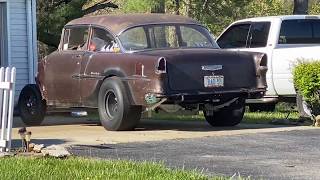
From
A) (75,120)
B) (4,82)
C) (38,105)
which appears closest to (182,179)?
(4,82)

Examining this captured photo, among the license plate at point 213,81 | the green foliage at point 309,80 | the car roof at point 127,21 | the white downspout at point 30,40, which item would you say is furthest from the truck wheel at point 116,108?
the white downspout at point 30,40

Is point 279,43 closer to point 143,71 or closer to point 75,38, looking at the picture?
point 75,38

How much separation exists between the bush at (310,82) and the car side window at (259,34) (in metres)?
2.54

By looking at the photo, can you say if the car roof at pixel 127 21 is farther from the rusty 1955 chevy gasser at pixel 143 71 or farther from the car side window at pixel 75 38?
the car side window at pixel 75 38

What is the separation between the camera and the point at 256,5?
36.7m

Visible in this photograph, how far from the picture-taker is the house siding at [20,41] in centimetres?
1650

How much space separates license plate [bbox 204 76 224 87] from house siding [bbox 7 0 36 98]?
6474mm

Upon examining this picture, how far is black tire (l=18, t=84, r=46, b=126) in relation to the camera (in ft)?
43.3

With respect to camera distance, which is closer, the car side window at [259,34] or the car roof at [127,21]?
the car roof at [127,21]

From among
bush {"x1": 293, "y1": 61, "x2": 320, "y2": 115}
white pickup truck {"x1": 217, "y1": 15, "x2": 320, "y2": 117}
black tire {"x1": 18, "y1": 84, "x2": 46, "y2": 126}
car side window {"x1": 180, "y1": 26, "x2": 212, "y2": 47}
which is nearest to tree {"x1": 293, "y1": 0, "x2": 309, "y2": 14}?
white pickup truck {"x1": 217, "y1": 15, "x2": 320, "y2": 117}

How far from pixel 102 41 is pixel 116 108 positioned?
130 cm

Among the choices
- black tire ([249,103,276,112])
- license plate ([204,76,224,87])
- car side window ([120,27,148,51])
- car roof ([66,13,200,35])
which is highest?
car roof ([66,13,200,35])

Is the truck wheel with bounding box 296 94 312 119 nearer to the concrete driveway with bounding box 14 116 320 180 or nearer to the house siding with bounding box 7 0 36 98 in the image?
the concrete driveway with bounding box 14 116 320 180

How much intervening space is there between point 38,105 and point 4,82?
4179 millimetres
